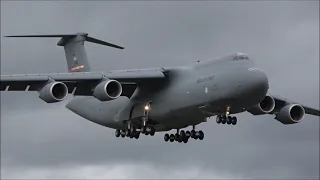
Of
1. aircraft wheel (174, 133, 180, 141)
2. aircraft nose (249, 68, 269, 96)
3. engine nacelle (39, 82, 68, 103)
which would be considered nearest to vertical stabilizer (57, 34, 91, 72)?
aircraft wheel (174, 133, 180, 141)

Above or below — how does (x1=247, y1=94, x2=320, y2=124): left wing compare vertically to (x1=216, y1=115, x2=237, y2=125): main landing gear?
above

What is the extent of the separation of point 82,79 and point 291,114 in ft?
28.9

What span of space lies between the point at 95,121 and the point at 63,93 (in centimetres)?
559

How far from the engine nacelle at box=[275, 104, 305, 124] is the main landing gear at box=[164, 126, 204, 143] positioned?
347cm

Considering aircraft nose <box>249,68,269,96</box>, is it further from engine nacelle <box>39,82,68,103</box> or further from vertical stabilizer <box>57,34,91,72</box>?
vertical stabilizer <box>57,34,91,72</box>

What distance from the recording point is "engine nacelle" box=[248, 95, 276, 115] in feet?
132

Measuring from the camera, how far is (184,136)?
40375mm

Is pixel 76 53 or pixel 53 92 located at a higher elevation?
pixel 76 53

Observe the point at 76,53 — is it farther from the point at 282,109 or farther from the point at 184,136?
the point at 282,109

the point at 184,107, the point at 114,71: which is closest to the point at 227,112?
the point at 184,107

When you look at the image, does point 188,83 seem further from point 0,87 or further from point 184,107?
point 0,87

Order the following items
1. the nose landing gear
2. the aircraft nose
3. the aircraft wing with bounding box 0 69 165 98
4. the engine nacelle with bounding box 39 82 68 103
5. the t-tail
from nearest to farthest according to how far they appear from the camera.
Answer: the aircraft nose, the engine nacelle with bounding box 39 82 68 103, the aircraft wing with bounding box 0 69 165 98, the nose landing gear, the t-tail

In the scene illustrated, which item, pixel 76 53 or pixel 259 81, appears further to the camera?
pixel 76 53

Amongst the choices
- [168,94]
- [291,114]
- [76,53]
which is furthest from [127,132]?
[291,114]
